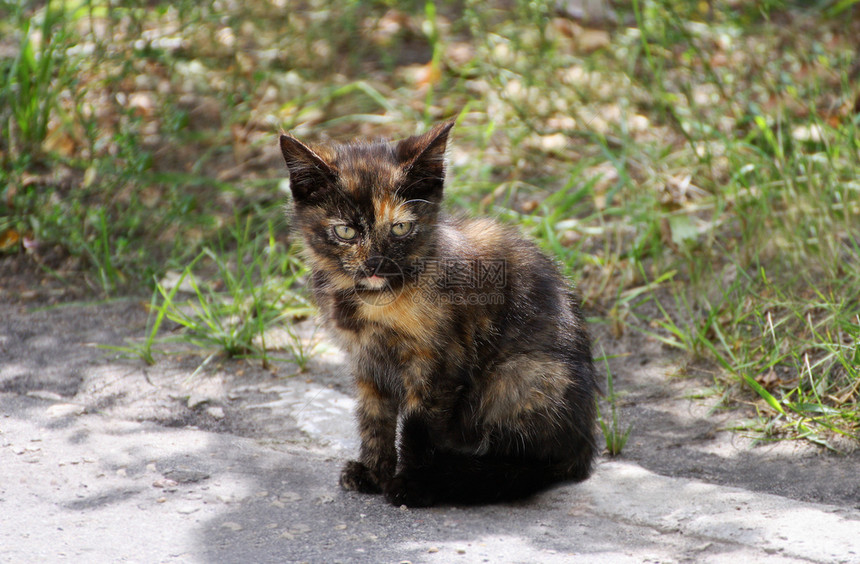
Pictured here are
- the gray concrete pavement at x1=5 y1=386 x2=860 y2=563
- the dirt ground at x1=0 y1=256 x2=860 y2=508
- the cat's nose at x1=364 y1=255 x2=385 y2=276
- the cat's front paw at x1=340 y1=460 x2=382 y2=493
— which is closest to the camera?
the gray concrete pavement at x1=5 y1=386 x2=860 y2=563

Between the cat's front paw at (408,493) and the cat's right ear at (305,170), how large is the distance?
3.66ft

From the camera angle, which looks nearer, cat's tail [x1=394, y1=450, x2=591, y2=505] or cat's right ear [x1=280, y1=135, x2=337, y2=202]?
cat's right ear [x1=280, y1=135, x2=337, y2=202]

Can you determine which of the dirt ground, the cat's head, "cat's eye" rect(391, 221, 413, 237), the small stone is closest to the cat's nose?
the cat's head

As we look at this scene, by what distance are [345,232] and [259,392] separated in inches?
54.2

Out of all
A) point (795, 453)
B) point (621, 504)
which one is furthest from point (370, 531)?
point (795, 453)

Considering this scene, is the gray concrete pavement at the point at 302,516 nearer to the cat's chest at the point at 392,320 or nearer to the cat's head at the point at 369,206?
the cat's chest at the point at 392,320

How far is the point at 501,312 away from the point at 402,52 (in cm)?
459

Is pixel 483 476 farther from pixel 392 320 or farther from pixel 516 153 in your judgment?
pixel 516 153

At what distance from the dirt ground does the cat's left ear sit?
129 centimetres

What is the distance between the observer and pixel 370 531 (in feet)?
9.76

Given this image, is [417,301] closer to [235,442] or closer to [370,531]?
[370,531]

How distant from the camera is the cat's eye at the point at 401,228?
10.3 ft

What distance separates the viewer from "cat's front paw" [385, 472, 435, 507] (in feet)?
10.5

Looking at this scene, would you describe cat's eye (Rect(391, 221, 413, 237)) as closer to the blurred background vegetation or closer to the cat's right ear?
the cat's right ear
